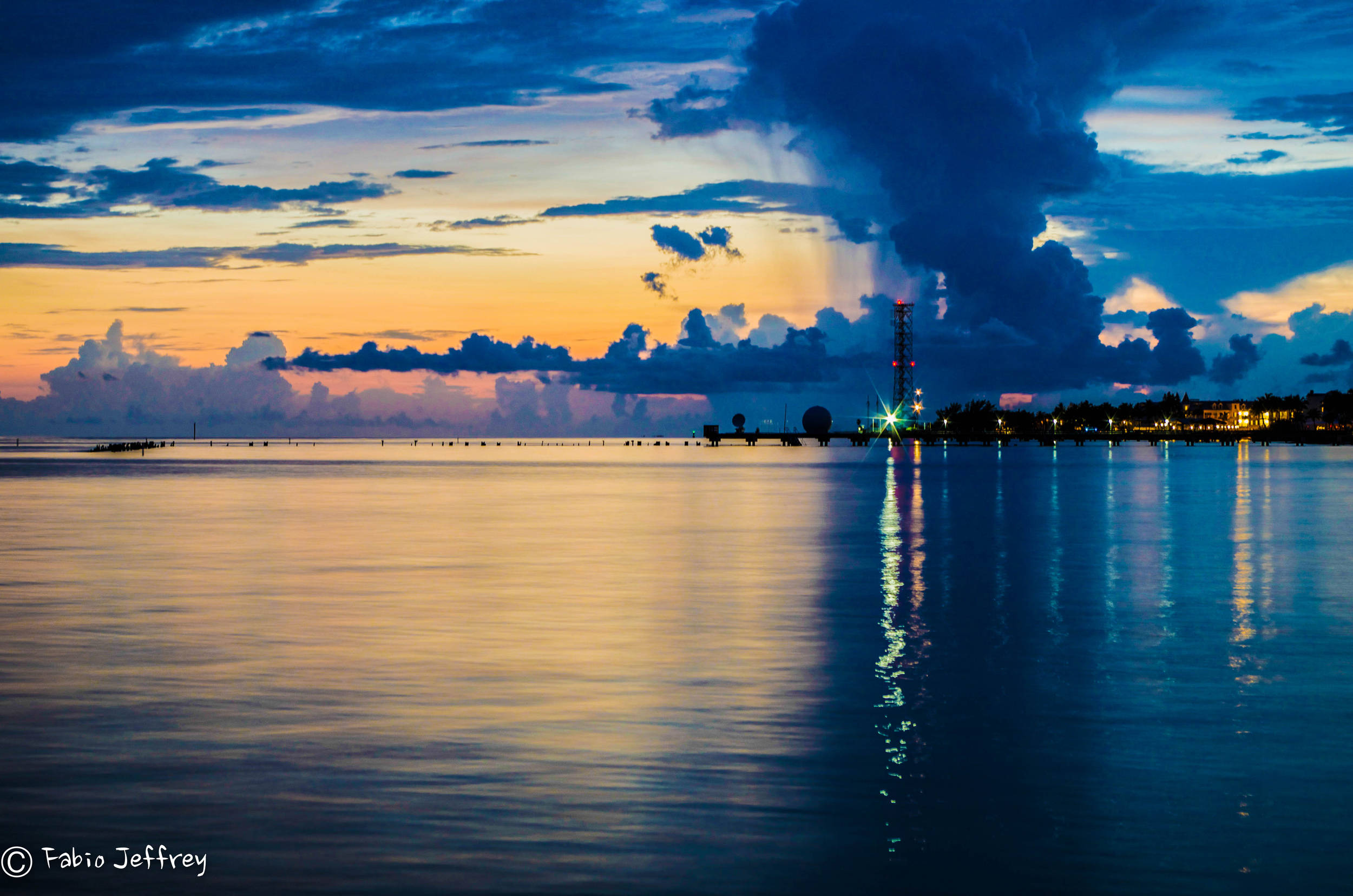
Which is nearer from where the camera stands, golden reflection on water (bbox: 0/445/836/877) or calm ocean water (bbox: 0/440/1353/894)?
calm ocean water (bbox: 0/440/1353/894)

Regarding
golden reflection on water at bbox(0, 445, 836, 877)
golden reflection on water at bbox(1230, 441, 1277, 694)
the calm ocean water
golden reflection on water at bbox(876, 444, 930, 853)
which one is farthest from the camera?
golden reflection on water at bbox(1230, 441, 1277, 694)

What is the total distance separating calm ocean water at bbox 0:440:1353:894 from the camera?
39.7ft

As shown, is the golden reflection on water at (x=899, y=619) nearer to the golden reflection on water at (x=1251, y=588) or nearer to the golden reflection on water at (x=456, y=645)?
the golden reflection on water at (x=456, y=645)

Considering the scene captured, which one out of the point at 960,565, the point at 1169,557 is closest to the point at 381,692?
the point at 960,565

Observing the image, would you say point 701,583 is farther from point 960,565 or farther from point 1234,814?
point 1234,814

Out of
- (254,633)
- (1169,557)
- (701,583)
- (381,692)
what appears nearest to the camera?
(381,692)

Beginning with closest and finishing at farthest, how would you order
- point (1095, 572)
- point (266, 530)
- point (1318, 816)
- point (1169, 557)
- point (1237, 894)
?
1. point (1237, 894)
2. point (1318, 816)
3. point (1095, 572)
4. point (1169, 557)
5. point (266, 530)

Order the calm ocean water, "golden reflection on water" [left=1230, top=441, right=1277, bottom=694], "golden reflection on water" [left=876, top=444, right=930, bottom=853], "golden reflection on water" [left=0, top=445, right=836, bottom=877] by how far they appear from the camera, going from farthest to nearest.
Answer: "golden reflection on water" [left=1230, top=441, right=1277, bottom=694], "golden reflection on water" [left=876, top=444, right=930, bottom=853], "golden reflection on water" [left=0, top=445, right=836, bottom=877], the calm ocean water

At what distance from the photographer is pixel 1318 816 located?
1337cm

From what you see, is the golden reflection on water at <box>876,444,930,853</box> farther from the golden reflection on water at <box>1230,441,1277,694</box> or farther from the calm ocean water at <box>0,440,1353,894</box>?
the golden reflection on water at <box>1230,441,1277,694</box>

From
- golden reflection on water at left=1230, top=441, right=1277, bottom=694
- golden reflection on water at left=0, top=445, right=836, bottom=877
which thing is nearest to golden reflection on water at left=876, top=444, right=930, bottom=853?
golden reflection on water at left=0, top=445, right=836, bottom=877

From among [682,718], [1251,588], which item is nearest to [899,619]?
[1251,588]

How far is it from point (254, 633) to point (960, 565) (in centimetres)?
2363

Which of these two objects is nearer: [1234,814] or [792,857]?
[792,857]
